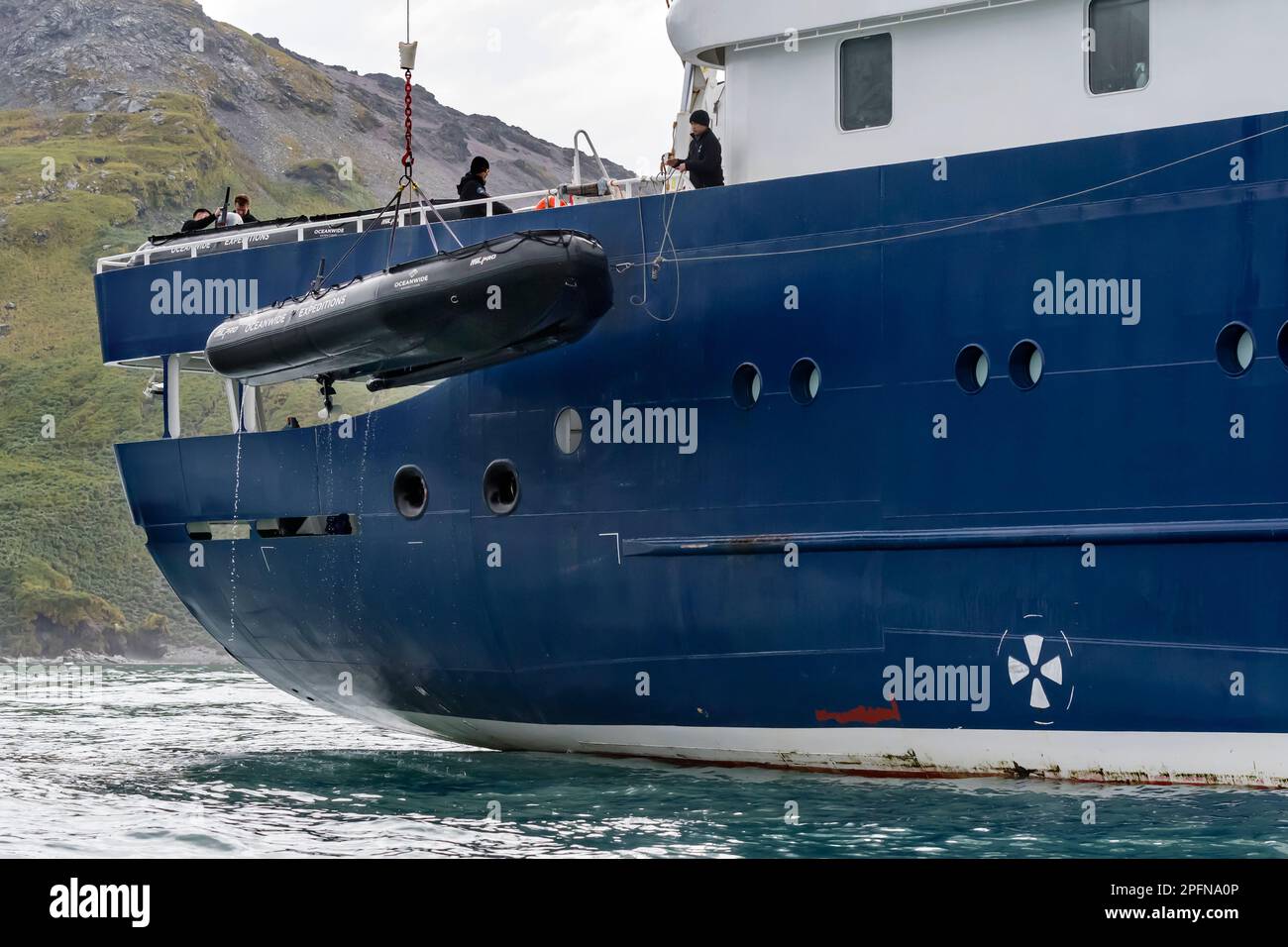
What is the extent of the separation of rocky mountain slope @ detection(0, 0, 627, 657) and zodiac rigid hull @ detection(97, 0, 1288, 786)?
20.3 meters

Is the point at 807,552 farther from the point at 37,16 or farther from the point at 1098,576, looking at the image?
the point at 37,16

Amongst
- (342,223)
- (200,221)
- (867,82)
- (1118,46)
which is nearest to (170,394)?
(200,221)

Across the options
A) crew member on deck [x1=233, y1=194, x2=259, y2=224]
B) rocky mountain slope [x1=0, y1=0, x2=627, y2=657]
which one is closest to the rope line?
crew member on deck [x1=233, y1=194, x2=259, y2=224]

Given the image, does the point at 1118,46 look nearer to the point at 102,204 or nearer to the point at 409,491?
the point at 409,491

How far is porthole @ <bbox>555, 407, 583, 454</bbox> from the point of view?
12.4 m

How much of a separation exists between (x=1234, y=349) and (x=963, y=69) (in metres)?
3.01

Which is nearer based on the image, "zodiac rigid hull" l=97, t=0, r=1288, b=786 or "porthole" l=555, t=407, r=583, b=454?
"zodiac rigid hull" l=97, t=0, r=1288, b=786

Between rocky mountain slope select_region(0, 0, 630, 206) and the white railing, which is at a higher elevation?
rocky mountain slope select_region(0, 0, 630, 206)

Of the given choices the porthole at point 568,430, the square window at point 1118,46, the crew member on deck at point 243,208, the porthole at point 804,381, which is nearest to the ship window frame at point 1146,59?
the square window at point 1118,46

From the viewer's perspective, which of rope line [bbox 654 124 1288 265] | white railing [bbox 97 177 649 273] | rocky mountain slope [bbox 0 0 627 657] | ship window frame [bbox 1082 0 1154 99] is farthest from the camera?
rocky mountain slope [bbox 0 0 627 657]

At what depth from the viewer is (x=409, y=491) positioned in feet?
43.6

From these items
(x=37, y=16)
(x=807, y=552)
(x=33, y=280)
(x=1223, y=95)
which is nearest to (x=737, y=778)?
(x=807, y=552)

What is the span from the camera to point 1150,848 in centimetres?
888

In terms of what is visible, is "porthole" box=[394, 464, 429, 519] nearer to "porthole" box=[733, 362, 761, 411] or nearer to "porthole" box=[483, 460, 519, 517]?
"porthole" box=[483, 460, 519, 517]
